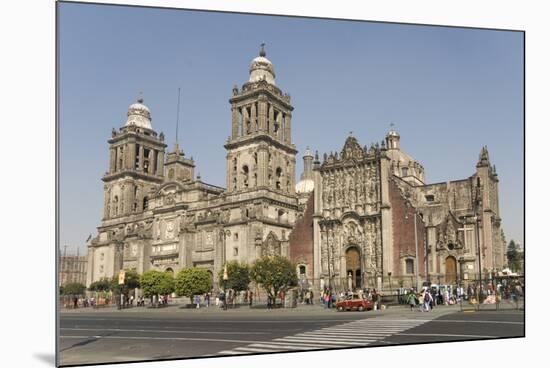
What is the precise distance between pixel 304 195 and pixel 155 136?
18631 millimetres

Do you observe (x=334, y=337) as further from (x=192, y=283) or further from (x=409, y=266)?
(x=192, y=283)

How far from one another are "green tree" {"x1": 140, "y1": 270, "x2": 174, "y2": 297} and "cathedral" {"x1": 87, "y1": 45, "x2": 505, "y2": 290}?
4.47 metres

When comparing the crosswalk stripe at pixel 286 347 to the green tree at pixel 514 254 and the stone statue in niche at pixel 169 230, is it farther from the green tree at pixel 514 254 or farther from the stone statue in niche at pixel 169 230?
the stone statue in niche at pixel 169 230

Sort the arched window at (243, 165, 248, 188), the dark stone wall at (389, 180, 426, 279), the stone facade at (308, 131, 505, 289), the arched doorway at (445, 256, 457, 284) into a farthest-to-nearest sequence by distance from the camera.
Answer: the arched window at (243, 165, 248, 188), the dark stone wall at (389, 180, 426, 279), the stone facade at (308, 131, 505, 289), the arched doorway at (445, 256, 457, 284)

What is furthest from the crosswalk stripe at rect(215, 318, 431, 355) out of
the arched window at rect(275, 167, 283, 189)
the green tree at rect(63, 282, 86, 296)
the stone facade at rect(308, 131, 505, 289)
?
the arched window at rect(275, 167, 283, 189)

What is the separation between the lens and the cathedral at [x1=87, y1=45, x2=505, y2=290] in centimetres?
4631

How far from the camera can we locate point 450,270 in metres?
45.2

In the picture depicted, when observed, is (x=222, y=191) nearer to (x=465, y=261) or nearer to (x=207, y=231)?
(x=207, y=231)

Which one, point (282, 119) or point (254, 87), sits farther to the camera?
point (282, 119)

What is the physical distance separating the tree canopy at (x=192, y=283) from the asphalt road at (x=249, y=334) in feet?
59.9

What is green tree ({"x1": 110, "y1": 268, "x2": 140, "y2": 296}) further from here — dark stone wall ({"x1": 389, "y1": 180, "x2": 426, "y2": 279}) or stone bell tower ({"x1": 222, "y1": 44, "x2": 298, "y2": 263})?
dark stone wall ({"x1": 389, "y1": 180, "x2": 426, "y2": 279})

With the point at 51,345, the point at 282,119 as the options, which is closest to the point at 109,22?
the point at 51,345

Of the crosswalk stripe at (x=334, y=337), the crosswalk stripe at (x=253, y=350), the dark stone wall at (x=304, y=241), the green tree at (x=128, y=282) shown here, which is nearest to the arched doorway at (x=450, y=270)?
the dark stone wall at (x=304, y=241)

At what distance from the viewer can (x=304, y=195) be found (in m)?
72.9
